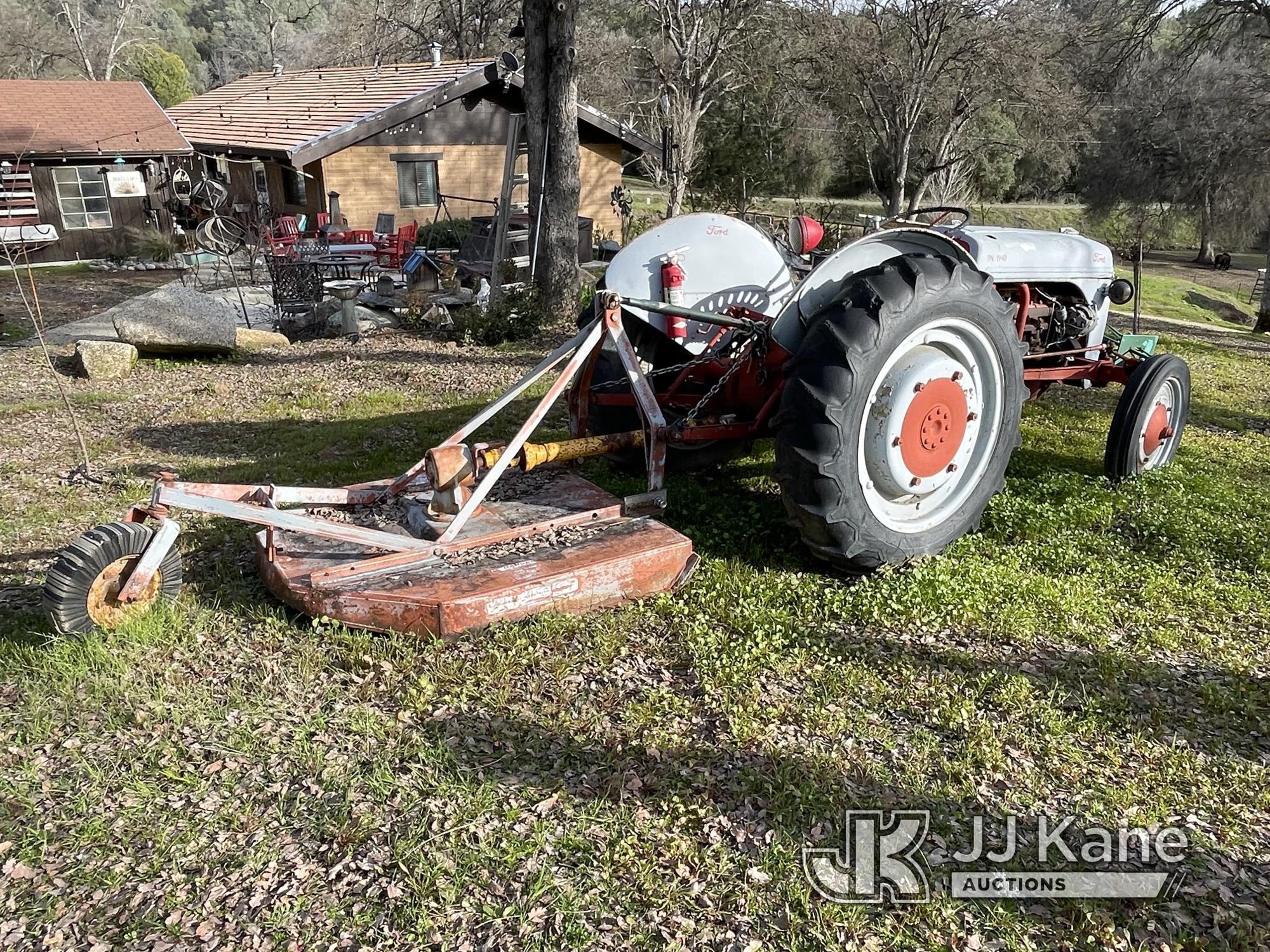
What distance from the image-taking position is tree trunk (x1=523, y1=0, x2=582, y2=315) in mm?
10656

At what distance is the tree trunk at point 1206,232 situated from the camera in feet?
119

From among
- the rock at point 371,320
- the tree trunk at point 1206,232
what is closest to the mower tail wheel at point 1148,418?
the rock at point 371,320

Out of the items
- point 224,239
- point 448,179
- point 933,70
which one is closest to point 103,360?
point 224,239

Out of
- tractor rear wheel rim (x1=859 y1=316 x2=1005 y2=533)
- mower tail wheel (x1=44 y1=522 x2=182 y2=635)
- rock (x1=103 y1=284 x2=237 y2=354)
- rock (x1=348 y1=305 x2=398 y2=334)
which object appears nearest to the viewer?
mower tail wheel (x1=44 y1=522 x2=182 y2=635)

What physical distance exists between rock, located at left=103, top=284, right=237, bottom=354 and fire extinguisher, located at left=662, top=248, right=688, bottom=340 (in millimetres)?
6579

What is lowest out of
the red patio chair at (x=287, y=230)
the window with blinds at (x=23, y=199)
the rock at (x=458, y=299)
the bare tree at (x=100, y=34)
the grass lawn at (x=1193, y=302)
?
the grass lawn at (x=1193, y=302)

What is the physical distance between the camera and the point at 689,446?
555 centimetres

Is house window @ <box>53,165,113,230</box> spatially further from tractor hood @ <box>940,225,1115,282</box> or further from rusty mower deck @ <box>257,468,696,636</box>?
tractor hood @ <box>940,225,1115,282</box>

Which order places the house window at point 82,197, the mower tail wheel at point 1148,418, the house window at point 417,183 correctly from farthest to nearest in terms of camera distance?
the house window at point 417,183, the house window at point 82,197, the mower tail wheel at point 1148,418

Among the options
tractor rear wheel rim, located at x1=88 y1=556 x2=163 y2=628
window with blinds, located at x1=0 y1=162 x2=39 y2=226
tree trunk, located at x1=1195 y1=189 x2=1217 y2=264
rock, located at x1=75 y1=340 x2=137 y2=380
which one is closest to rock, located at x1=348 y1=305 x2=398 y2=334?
rock, located at x1=75 y1=340 x2=137 y2=380

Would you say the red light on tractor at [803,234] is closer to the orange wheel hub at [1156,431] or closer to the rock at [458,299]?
the orange wheel hub at [1156,431]

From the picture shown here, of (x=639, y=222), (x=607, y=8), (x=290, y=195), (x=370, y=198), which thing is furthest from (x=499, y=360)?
(x=607, y=8)

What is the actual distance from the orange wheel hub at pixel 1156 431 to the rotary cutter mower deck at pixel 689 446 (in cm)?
6

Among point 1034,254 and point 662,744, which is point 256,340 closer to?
point 1034,254
